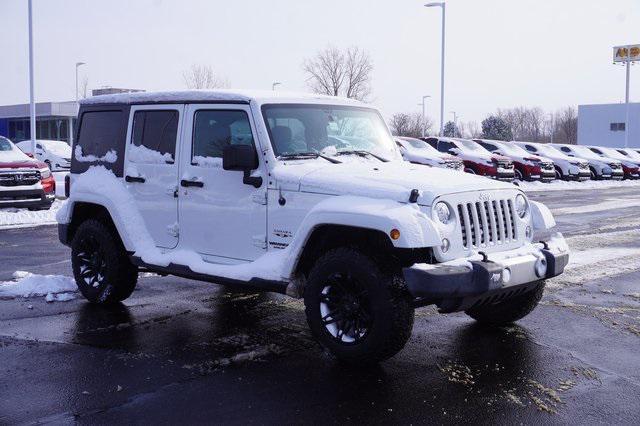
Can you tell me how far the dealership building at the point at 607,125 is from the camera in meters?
86.6

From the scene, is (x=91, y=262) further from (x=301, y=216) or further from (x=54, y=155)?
(x=54, y=155)

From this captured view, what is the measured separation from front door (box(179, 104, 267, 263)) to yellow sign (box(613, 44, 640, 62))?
6379cm

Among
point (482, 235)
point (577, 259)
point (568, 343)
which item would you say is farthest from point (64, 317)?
point (577, 259)

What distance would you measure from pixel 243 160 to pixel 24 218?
38.6 feet

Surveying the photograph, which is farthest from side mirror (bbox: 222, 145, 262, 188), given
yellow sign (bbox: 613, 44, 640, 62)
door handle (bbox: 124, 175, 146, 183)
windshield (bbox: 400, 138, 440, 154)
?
yellow sign (bbox: 613, 44, 640, 62)

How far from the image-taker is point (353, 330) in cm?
558

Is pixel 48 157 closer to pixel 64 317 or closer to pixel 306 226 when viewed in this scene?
pixel 64 317

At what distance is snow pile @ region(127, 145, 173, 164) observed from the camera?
7.03 m

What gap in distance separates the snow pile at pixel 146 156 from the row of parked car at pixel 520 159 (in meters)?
16.3

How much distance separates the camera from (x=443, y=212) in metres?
5.50

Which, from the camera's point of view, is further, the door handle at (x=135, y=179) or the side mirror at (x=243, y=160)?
the door handle at (x=135, y=179)

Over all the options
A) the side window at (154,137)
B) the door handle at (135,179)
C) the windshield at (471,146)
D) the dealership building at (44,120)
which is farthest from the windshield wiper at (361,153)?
the dealership building at (44,120)

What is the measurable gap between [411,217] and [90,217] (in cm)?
397

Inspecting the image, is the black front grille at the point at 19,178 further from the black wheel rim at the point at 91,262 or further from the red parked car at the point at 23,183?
the black wheel rim at the point at 91,262
